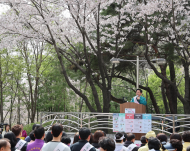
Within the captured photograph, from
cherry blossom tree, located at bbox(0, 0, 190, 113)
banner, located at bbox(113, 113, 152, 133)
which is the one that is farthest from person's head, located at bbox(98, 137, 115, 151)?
cherry blossom tree, located at bbox(0, 0, 190, 113)

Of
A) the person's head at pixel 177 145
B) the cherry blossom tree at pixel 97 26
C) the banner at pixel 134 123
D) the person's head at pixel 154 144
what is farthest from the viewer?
the cherry blossom tree at pixel 97 26

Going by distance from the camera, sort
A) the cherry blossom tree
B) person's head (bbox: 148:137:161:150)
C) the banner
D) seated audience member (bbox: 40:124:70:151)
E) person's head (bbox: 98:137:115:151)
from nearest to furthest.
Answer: person's head (bbox: 98:137:115:151)
seated audience member (bbox: 40:124:70:151)
person's head (bbox: 148:137:161:150)
the banner
the cherry blossom tree

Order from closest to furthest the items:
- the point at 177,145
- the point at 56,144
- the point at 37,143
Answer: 1. the point at 56,144
2. the point at 177,145
3. the point at 37,143

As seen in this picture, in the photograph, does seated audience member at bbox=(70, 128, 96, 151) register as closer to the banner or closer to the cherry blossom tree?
the banner

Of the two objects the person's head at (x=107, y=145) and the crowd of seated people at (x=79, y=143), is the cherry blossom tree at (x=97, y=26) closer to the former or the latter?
the crowd of seated people at (x=79, y=143)

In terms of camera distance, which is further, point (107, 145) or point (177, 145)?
point (177, 145)

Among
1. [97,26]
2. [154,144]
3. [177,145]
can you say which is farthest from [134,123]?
[97,26]

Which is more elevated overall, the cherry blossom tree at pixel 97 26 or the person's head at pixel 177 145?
the cherry blossom tree at pixel 97 26

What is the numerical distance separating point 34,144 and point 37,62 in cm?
1864

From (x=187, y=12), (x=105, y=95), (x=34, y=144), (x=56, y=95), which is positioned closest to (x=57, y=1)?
(x=105, y=95)

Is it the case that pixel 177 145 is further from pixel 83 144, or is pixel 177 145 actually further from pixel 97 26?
pixel 97 26

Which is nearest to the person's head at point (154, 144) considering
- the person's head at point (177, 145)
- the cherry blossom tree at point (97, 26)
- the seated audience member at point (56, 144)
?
the person's head at point (177, 145)

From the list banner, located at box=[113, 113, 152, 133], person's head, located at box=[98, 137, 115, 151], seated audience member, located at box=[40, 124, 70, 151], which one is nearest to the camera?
person's head, located at box=[98, 137, 115, 151]

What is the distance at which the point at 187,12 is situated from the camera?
520 inches
